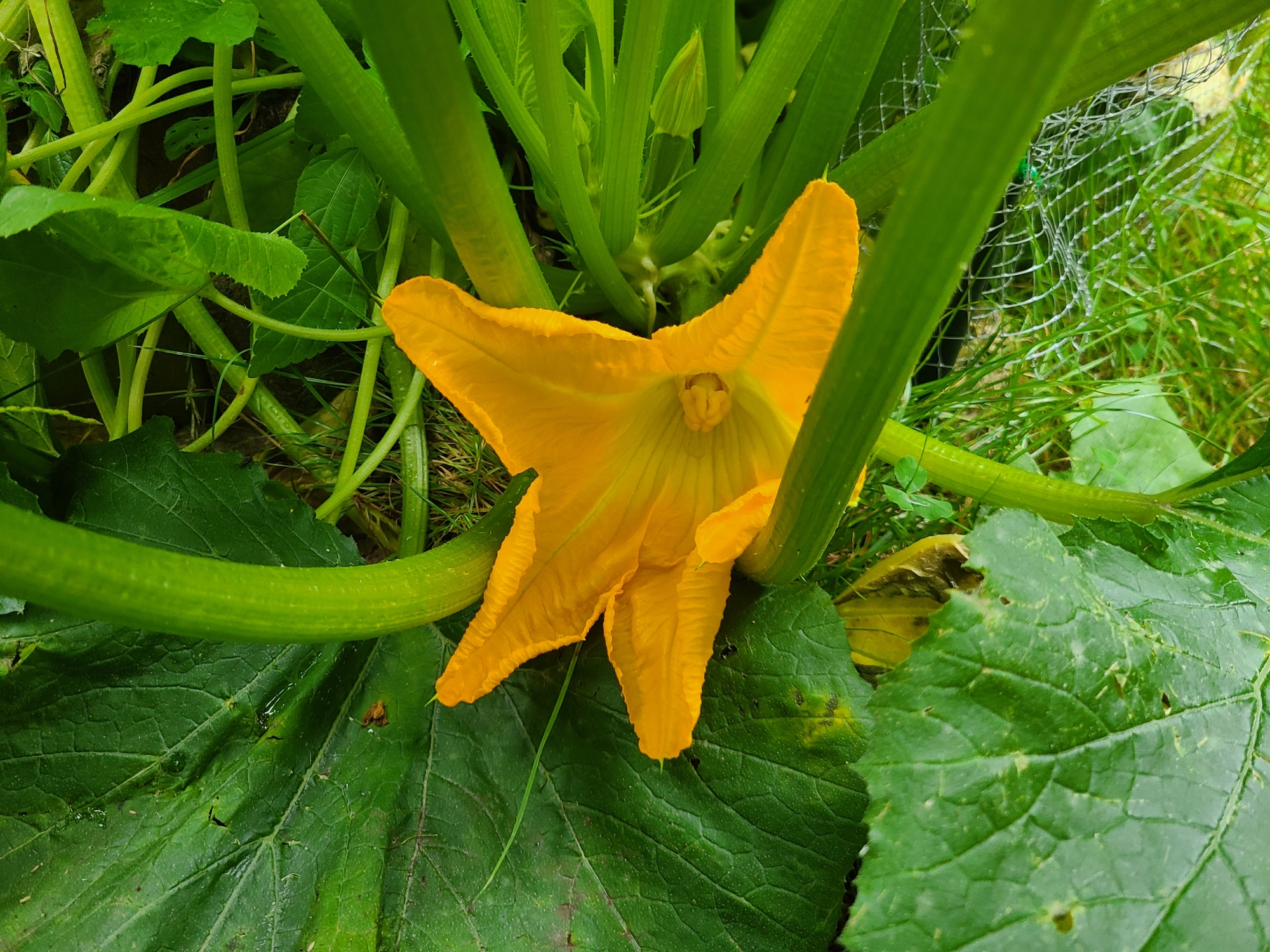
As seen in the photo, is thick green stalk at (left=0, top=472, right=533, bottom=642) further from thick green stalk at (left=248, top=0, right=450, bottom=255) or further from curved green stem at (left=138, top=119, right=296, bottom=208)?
curved green stem at (left=138, top=119, right=296, bottom=208)

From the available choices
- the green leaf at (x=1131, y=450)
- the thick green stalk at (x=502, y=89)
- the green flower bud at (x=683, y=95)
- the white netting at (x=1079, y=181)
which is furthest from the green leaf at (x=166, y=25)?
the green leaf at (x=1131, y=450)

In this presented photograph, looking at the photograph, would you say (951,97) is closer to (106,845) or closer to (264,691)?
(264,691)

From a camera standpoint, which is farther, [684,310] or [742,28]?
[742,28]

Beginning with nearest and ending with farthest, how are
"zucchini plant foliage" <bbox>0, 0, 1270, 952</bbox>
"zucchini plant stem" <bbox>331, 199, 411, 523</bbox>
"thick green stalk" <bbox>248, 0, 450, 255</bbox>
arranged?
"zucchini plant foliage" <bbox>0, 0, 1270, 952</bbox> < "thick green stalk" <bbox>248, 0, 450, 255</bbox> < "zucchini plant stem" <bbox>331, 199, 411, 523</bbox>

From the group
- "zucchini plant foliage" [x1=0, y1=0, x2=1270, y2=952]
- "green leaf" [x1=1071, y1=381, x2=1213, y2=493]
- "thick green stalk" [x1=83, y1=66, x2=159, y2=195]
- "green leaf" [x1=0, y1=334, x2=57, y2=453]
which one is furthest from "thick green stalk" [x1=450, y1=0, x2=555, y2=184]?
"green leaf" [x1=1071, y1=381, x2=1213, y2=493]

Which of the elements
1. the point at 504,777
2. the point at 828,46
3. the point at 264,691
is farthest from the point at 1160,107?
the point at 264,691

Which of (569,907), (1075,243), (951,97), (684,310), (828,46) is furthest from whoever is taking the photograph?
(1075,243)

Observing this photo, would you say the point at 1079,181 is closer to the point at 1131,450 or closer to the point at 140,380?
the point at 1131,450
